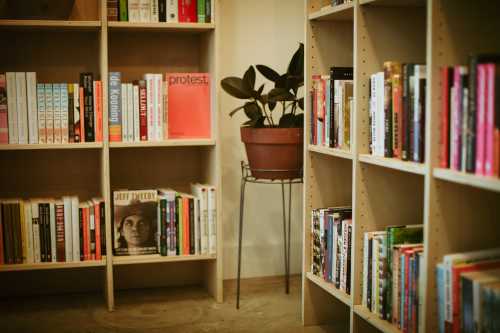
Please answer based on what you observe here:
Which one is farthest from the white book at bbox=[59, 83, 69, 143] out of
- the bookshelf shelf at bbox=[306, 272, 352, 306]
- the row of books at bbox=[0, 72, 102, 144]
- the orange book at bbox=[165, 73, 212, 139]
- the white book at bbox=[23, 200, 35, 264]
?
the bookshelf shelf at bbox=[306, 272, 352, 306]

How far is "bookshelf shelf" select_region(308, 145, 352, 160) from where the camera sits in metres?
2.38

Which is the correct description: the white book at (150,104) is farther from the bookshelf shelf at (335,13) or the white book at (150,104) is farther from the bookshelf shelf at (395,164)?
the bookshelf shelf at (395,164)

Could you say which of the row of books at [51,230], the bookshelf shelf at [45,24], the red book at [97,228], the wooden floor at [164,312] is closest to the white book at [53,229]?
the row of books at [51,230]

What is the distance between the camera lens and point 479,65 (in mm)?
1642

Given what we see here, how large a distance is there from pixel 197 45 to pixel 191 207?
2.83ft

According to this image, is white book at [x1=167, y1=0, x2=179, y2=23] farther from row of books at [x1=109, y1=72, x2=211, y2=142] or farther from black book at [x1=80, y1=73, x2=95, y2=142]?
black book at [x1=80, y1=73, x2=95, y2=142]

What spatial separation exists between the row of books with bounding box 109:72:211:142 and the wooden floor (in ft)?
2.62

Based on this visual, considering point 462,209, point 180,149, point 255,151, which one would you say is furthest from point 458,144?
point 180,149

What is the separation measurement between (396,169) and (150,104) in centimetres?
129

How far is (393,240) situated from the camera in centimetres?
215

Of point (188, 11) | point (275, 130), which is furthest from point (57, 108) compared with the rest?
point (275, 130)

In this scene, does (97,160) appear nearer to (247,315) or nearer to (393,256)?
(247,315)

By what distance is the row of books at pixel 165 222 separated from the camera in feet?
10.1

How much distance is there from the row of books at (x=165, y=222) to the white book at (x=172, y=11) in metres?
0.80
